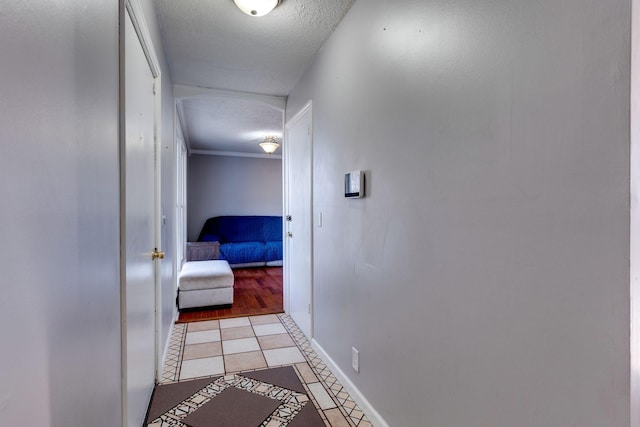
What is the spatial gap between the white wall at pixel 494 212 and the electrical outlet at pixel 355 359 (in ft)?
0.35

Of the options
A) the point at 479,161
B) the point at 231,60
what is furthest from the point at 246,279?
the point at 479,161

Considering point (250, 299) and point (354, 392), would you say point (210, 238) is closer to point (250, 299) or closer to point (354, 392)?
point (250, 299)

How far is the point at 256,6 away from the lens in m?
1.94

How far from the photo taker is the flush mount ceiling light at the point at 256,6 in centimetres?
191

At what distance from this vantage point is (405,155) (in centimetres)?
148

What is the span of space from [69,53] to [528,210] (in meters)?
1.24

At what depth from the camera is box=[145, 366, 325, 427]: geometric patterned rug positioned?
1.80 meters

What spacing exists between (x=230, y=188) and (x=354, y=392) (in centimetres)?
571

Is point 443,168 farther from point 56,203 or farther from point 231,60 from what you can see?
point 231,60

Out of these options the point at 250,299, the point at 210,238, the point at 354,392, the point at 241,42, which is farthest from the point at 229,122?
the point at 354,392

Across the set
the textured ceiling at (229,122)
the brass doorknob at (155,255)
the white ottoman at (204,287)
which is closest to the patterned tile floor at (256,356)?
the white ottoman at (204,287)

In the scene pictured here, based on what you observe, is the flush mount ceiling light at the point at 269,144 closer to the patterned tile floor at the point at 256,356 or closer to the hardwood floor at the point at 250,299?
the hardwood floor at the point at 250,299

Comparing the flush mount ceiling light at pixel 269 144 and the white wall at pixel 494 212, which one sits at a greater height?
the flush mount ceiling light at pixel 269 144

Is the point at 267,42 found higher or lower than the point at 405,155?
higher
